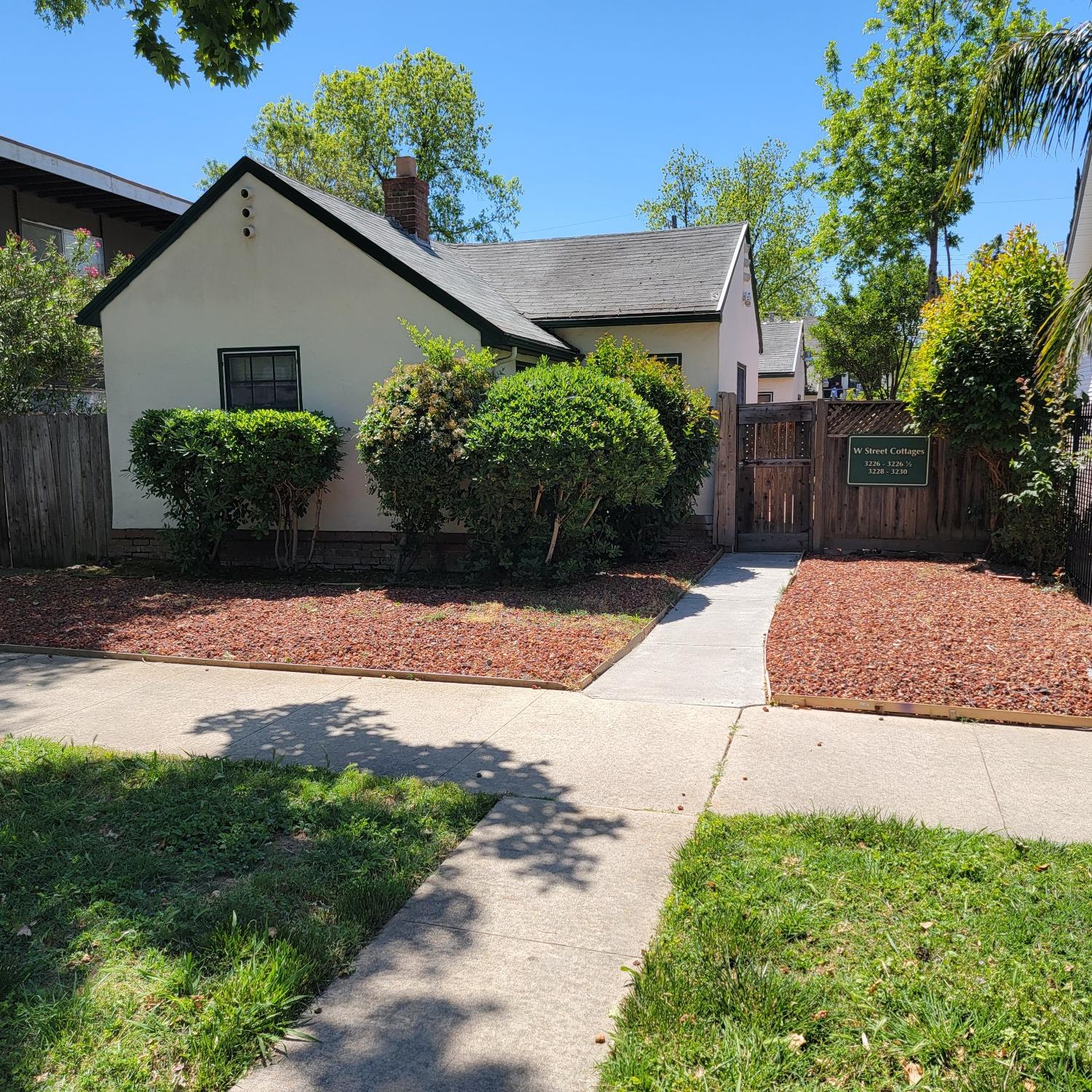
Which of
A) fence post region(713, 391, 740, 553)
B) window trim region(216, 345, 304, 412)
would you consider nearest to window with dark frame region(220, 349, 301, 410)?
window trim region(216, 345, 304, 412)

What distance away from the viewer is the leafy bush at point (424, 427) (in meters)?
10.1

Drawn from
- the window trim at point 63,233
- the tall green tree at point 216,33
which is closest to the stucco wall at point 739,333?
the tall green tree at point 216,33

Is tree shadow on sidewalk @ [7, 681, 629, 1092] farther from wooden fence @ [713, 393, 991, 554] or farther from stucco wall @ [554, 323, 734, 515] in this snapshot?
stucco wall @ [554, 323, 734, 515]

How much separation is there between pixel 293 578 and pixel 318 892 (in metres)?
8.34

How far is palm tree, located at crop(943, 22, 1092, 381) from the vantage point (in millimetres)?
9055

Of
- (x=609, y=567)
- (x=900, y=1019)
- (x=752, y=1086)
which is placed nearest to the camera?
(x=752, y=1086)

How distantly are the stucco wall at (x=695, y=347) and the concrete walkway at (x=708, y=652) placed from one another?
312 cm

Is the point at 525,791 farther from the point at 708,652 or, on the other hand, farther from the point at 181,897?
the point at 708,652

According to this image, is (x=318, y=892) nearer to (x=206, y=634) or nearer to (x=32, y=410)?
(x=206, y=634)

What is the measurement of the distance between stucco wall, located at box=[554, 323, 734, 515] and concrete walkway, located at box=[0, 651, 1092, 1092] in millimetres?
8235

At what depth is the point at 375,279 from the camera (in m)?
11.6

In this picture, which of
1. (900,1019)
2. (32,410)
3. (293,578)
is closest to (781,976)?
(900,1019)

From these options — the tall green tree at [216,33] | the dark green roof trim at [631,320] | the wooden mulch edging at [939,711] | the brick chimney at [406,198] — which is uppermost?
the brick chimney at [406,198]

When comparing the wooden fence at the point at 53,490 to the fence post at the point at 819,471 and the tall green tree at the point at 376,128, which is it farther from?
the tall green tree at the point at 376,128
